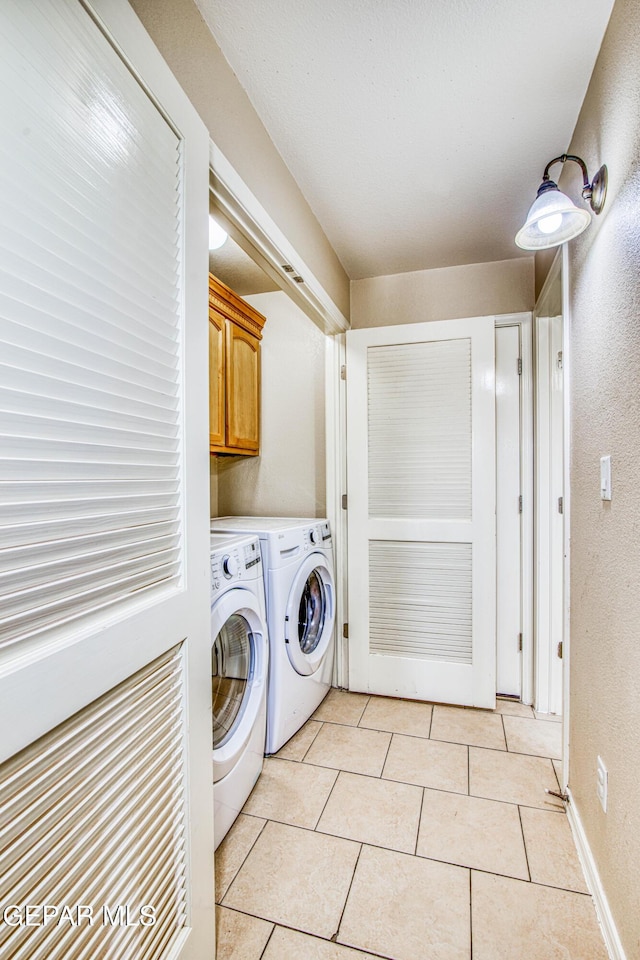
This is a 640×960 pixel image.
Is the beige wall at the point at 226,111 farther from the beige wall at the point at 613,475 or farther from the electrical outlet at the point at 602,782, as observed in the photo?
Answer: the electrical outlet at the point at 602,782

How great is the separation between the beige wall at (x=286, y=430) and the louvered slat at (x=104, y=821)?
5.91 ft

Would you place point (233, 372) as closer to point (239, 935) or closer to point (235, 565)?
point (235, 565)

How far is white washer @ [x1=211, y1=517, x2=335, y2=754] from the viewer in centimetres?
186

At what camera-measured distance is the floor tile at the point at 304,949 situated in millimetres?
1105

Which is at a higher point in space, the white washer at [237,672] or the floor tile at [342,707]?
the white washer at [237,672]

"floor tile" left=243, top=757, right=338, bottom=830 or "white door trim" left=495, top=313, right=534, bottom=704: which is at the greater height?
"white door trim" left=495, top=313, right=534, bottom=704

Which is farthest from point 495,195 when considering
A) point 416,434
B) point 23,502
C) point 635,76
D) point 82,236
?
point 23,502

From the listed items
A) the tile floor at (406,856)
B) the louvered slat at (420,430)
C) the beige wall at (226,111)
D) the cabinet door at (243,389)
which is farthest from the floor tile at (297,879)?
the beige wall at (226,111)

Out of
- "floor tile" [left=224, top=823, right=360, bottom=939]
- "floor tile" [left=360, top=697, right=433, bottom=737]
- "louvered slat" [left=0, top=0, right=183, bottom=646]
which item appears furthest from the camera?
"floor tile" [left=360, top=697, right=433, bottom=737]

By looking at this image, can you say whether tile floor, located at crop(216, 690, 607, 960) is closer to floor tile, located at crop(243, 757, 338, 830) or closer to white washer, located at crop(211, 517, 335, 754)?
floor tile, located at crop(243, 757, 338, 830)

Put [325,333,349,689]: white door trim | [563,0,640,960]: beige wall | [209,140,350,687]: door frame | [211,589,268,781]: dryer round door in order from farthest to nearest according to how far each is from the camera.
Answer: [325,333,349,689]: white door trim
[211,589,268,781]: dryer round door
[209,140,350,687]: door frame
[563,0,640,960]: beige wall

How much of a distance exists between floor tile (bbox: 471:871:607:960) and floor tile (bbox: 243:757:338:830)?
1.84ft

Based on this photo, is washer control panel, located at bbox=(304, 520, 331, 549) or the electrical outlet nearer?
the electrical outlet

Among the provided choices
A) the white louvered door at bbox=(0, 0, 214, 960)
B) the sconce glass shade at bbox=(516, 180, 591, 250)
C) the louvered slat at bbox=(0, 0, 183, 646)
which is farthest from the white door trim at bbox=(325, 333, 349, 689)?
the louvered slat at bbox=(0, 0, 183, 646)
